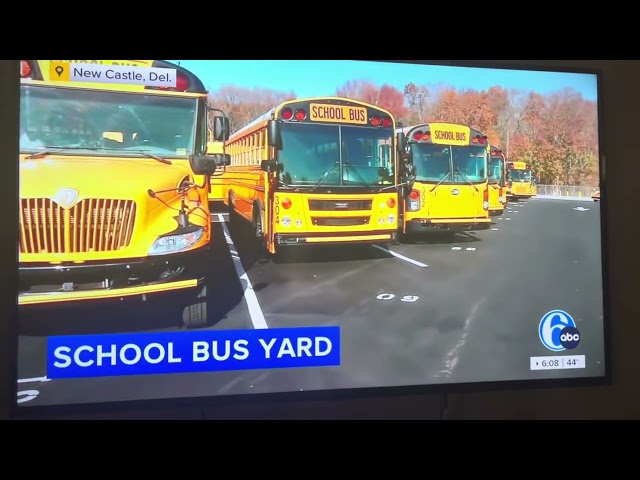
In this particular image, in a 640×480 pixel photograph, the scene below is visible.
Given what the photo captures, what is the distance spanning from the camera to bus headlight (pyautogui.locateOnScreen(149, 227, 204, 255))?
2.39 metres

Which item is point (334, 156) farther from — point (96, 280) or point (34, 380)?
point (34, 380)

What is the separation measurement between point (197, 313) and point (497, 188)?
1895mm

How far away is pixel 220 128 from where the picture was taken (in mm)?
2523

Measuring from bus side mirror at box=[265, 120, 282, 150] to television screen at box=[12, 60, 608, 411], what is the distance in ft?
0.04

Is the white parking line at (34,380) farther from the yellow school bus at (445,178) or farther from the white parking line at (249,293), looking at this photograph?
the yellow school bus at (445,178)

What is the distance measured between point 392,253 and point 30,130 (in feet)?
6.31

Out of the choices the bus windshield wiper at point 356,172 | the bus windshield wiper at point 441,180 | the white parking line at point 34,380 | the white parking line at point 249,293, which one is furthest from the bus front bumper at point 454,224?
the white parking line at point 34,380

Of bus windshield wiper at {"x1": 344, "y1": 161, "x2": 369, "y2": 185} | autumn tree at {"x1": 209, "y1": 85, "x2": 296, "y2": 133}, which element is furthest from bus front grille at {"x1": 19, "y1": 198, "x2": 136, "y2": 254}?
bus windshield wiper at {"x1": 344, "y1": 161, "x2": 369, "y2": 185}

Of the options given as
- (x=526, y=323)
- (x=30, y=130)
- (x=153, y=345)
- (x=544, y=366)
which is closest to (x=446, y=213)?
(x=526, y=323)

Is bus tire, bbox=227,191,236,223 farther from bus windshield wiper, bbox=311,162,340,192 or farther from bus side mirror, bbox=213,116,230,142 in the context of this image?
bus windshield wiper, bbox=311,162,340,192

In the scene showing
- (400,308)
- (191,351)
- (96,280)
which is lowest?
(191,351)

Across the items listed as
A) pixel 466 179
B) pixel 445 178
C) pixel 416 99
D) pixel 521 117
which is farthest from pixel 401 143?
A: pixel 521 117
